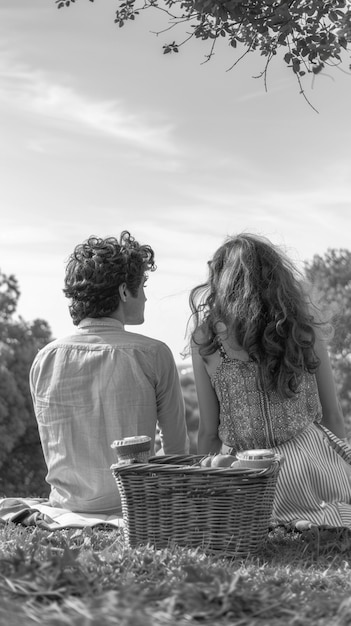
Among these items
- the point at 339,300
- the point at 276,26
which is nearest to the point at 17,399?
the point at 339,300

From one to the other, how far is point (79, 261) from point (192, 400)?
4043 cm

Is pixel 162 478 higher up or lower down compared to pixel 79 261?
lower down

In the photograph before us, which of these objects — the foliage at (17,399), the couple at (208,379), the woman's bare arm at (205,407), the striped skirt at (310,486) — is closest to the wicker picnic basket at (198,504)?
the striped skirt at (310,486)

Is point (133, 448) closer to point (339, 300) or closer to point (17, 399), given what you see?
point (17, 399)

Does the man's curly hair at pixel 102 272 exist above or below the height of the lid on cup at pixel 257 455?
above

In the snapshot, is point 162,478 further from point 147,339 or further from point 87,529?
point 147,339

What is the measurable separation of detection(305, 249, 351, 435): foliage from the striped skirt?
29.1 metres

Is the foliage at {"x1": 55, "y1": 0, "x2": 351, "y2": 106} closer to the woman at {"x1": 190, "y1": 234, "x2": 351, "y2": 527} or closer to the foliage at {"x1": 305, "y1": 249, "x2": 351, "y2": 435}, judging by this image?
the woman at {"x1": 190, "y1": 234, "x2": 351, "y2": 527}

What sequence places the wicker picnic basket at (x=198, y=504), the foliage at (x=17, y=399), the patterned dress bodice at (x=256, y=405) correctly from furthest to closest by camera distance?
the foliage at (x=17, y=399)
the patterned dress bodice at (x=256, y=405)
the wicker picnic basket at (x=198, y=504)

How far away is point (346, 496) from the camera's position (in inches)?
222

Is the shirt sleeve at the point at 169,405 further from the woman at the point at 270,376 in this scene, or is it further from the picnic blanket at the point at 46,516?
the picnic blanket at the point at 46,516

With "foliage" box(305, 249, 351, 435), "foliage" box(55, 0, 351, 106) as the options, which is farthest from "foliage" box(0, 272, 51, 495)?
"foliage" box(55, 0, 351, 106)

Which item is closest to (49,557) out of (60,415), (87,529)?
(87,529)

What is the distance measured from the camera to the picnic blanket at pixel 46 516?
543cm
